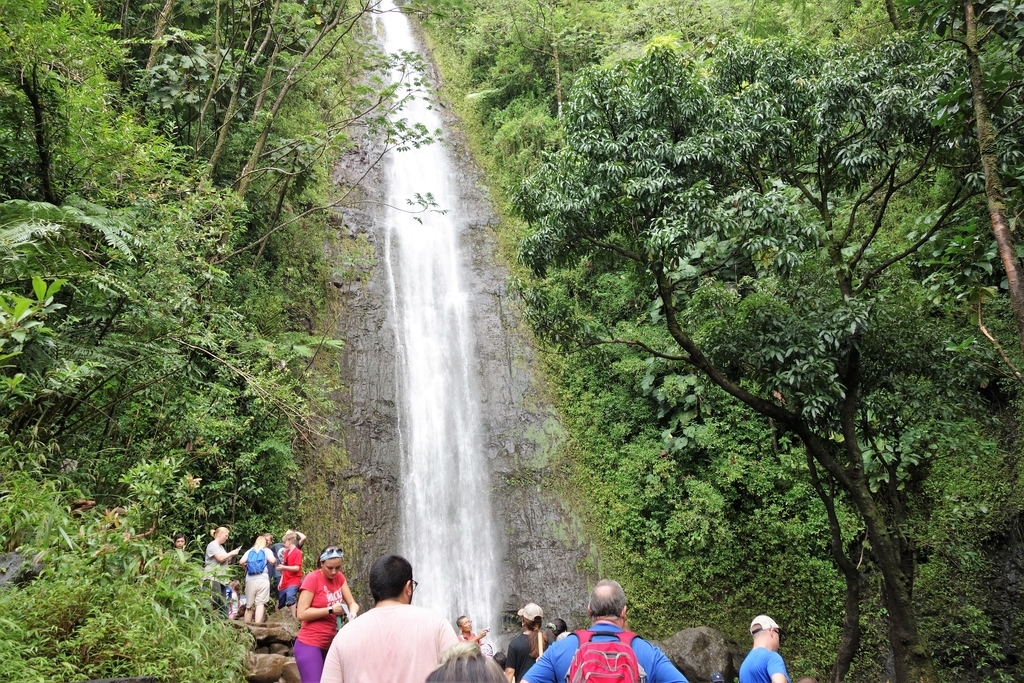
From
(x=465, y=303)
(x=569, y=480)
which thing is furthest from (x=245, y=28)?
(x=569, y=480)

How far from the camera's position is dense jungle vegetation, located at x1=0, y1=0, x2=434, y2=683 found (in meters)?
4.89

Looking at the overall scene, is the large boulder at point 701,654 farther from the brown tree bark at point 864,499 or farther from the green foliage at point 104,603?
the green foliage at point 104,603

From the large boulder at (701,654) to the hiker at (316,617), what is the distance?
22.2 ft

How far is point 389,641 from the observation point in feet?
9.35

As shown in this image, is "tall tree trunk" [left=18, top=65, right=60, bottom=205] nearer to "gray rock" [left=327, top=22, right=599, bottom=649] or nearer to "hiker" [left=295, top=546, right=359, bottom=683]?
"gray rock" [left=327, top=22, right=599, bottom=649]

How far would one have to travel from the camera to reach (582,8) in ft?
68.7

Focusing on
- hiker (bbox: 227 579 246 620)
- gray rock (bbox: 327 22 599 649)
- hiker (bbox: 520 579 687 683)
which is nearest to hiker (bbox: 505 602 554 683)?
hiker (bbox: 520 579 687 683)

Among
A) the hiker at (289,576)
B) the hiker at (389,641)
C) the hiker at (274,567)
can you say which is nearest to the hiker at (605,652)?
the hiker at (389,641)

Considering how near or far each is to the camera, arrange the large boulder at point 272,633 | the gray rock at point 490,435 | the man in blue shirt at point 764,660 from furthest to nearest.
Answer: the gray rock at point 490,435 → the large boulder at point 272,633 → the man in blue shirt at point 764,660

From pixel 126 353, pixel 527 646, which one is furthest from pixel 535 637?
pixel 126 353

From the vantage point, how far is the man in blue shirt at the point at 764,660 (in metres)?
3.81

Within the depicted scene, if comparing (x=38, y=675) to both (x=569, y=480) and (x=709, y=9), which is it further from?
A: (x=709, y=9)

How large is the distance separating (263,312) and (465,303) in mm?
4919

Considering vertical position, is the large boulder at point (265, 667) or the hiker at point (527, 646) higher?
the hiker at point (527, 646)
